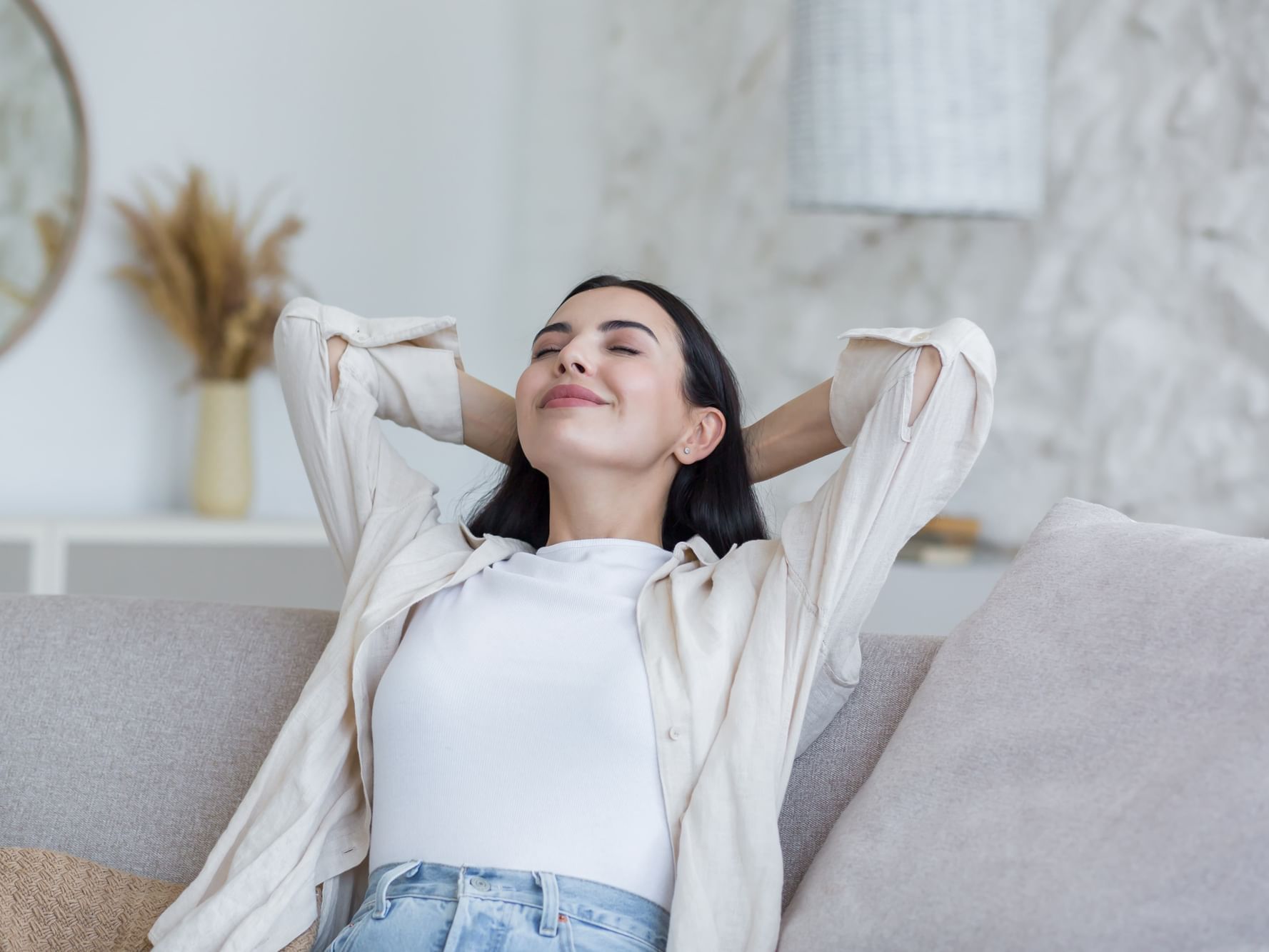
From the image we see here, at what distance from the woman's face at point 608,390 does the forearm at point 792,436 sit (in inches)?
3.2

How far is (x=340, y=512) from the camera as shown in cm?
159

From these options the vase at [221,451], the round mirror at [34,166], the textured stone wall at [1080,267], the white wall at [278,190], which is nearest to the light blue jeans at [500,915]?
the textured stone wall at [1080,267]

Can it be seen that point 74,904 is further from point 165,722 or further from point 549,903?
point 549,903

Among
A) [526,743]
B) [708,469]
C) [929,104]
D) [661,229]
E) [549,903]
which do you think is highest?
[929,104]

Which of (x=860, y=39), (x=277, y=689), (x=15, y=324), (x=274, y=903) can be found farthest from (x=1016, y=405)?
(x=15, y=324)

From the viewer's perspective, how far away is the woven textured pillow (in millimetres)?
1300

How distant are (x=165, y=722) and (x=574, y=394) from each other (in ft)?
2.04

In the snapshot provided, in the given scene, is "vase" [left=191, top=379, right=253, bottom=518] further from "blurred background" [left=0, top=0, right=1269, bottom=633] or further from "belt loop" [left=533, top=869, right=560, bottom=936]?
"belt loop" [left=533, top=869, right=560, bottom=936]

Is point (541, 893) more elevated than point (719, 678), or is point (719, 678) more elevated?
point (719, 678)

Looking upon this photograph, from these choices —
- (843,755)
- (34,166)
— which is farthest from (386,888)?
(34,166)

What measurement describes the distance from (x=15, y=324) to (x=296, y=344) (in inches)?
63.0

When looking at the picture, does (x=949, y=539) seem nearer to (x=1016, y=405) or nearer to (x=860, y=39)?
(x=1016, y=405)

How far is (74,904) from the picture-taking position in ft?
4.37

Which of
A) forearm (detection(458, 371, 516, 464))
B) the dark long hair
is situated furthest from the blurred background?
the dark long hair
